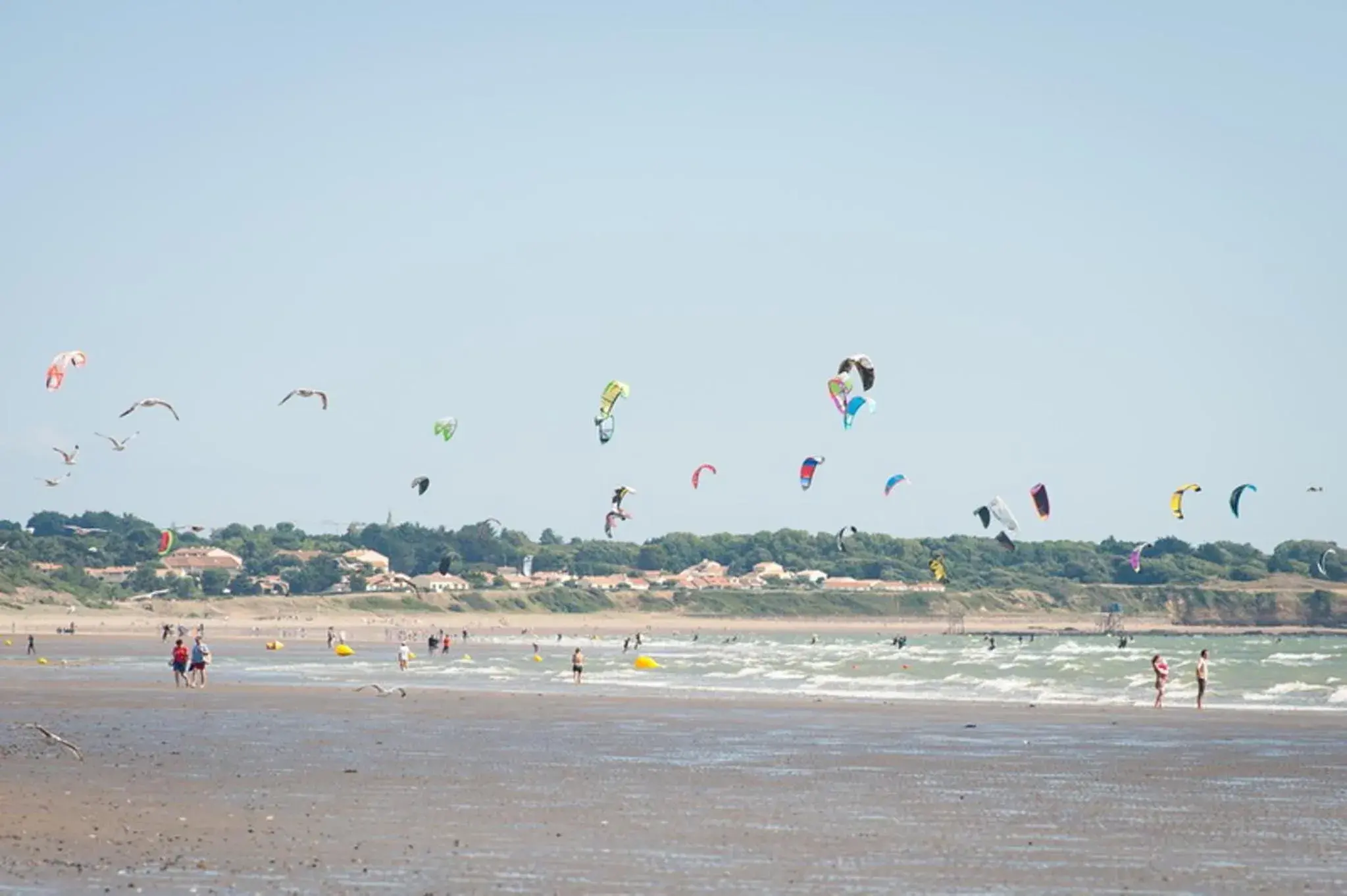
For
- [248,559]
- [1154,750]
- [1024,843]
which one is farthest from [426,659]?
[248,559]

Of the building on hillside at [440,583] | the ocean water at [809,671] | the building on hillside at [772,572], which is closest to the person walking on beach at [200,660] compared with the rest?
the ocean water at [809,671]

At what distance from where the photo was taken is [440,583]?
155 metres

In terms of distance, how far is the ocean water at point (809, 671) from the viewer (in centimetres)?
3744

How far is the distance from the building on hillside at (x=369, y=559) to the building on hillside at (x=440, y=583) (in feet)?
11.3

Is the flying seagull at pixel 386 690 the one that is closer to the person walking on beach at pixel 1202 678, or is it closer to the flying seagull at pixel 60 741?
the flying seagull at pixel 60 741

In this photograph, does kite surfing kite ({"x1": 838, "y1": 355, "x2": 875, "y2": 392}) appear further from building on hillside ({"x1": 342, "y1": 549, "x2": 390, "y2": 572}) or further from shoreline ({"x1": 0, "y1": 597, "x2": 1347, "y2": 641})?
building on hillside ({"x1": 342, "y1": 549, "x2": 390, "y2": 572})

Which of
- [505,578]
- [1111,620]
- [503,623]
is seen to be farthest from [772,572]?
[503,623]

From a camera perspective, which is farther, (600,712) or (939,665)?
(939,665)

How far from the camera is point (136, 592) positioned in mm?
129500

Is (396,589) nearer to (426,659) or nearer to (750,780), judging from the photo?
(426,659)

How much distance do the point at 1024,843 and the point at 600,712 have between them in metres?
15.8

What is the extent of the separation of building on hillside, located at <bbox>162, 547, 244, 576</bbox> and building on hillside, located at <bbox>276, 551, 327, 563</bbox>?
502 cm

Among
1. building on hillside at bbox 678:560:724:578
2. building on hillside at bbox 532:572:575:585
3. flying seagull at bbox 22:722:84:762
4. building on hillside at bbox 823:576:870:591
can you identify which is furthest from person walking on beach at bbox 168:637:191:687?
building on hillside at bbox 678:560:724:578

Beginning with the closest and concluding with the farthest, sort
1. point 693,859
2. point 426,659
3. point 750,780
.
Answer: point 693,859
point 750,780
point 426,659
